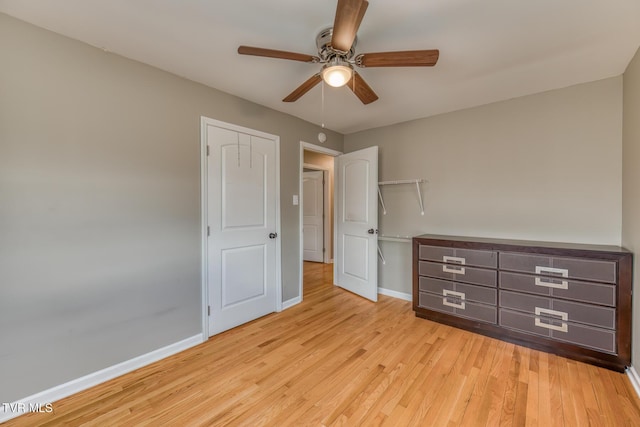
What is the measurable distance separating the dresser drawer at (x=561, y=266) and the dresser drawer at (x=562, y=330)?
1.28ft

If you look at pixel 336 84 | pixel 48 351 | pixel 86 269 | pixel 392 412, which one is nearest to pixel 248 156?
pixel 336 84

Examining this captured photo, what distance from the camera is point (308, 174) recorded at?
5.92 meters

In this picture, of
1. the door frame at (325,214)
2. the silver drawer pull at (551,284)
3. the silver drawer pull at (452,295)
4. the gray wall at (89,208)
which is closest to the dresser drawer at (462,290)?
the silver drawer pull at (452,295)

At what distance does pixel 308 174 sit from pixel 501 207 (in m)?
3.93

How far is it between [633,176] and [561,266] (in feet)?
2.67

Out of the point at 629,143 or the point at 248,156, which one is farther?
the point at 248,156

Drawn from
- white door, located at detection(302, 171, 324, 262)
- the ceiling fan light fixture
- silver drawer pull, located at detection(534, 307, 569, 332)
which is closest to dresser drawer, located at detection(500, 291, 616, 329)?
silver drawer pull, located at detection(534, 307, 569, 332)

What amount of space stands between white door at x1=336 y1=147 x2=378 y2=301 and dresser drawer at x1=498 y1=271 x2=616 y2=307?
1411mm

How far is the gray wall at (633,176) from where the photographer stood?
182cm

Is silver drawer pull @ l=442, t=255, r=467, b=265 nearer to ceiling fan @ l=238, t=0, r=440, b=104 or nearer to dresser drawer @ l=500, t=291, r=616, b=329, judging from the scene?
dresser drawer @ l=500, t=291, r=616, b=329

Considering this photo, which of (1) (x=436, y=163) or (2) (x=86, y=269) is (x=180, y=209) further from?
(1) (x=436, y=163)

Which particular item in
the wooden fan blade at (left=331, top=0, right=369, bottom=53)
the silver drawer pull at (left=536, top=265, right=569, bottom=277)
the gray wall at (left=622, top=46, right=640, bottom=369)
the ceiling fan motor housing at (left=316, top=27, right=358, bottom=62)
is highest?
the ceiling fan motor housing at (left=316, top=27, right=358, bottom=62)

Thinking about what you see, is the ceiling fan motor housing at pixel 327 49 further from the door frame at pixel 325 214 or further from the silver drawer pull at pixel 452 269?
the door frame at pixel 325 214

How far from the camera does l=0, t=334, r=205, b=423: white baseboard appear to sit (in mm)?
1560
